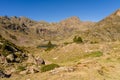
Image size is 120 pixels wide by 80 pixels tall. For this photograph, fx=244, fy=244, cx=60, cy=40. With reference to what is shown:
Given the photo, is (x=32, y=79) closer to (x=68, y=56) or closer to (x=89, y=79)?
(x=89, y=79)

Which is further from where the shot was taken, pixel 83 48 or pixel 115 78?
pixel 83 48

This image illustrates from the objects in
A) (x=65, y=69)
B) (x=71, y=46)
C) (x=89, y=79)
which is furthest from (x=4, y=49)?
(x=89, y=79)

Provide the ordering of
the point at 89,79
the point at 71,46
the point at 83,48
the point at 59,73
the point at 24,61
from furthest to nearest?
the point at 71,46 → the point at 83,48 → the point at 24,61 → the point at 59,73 → the point at 89,79

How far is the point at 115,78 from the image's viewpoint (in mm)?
24312

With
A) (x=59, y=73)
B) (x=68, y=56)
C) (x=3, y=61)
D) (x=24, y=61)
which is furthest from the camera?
(x=68, y=56)

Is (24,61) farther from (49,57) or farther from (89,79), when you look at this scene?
(89,79)

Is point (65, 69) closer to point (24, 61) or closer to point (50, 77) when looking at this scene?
point (50, 77)

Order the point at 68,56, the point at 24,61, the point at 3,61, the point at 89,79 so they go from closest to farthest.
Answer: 1. the point at 89,79
2. the point at 3,61
3. the point at 24,61
4. the point at 68,56

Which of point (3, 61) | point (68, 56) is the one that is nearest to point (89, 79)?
point (3, 61)

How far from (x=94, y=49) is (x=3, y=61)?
850 inches

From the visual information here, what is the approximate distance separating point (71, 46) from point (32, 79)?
4121 centimetres

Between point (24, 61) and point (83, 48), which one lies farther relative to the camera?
point (83, 48)

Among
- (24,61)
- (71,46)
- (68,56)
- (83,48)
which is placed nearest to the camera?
(24,61)

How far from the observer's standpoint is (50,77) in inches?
900
